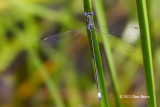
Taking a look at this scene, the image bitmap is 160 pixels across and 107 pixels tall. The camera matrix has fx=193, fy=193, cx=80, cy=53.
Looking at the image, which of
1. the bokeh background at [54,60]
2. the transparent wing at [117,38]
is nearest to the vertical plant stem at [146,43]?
the transparent wing at [117,38]

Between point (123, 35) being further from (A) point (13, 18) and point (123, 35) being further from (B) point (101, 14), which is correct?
(A) point (13, 18)

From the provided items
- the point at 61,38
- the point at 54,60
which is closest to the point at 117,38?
the point at 61,38

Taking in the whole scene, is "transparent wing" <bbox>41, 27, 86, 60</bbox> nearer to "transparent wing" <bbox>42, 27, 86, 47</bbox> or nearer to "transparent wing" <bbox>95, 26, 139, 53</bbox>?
"transparent wing" <bbox>42, 27, 86, 47</bbox>

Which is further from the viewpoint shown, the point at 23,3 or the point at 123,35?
the point at 23,3

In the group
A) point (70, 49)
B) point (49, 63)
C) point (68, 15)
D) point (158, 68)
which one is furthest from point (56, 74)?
point (158, 68)

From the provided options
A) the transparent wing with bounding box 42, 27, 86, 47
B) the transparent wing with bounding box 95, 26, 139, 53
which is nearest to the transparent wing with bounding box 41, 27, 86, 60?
the transparent wing with bounding box 42, 27, 86, 47

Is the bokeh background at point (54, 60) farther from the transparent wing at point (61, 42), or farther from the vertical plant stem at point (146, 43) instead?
the vertical plant stem at point (146, 43)

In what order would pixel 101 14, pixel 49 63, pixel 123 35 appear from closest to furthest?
pixel 101 14, pixel 123 35, pixel 49 63
